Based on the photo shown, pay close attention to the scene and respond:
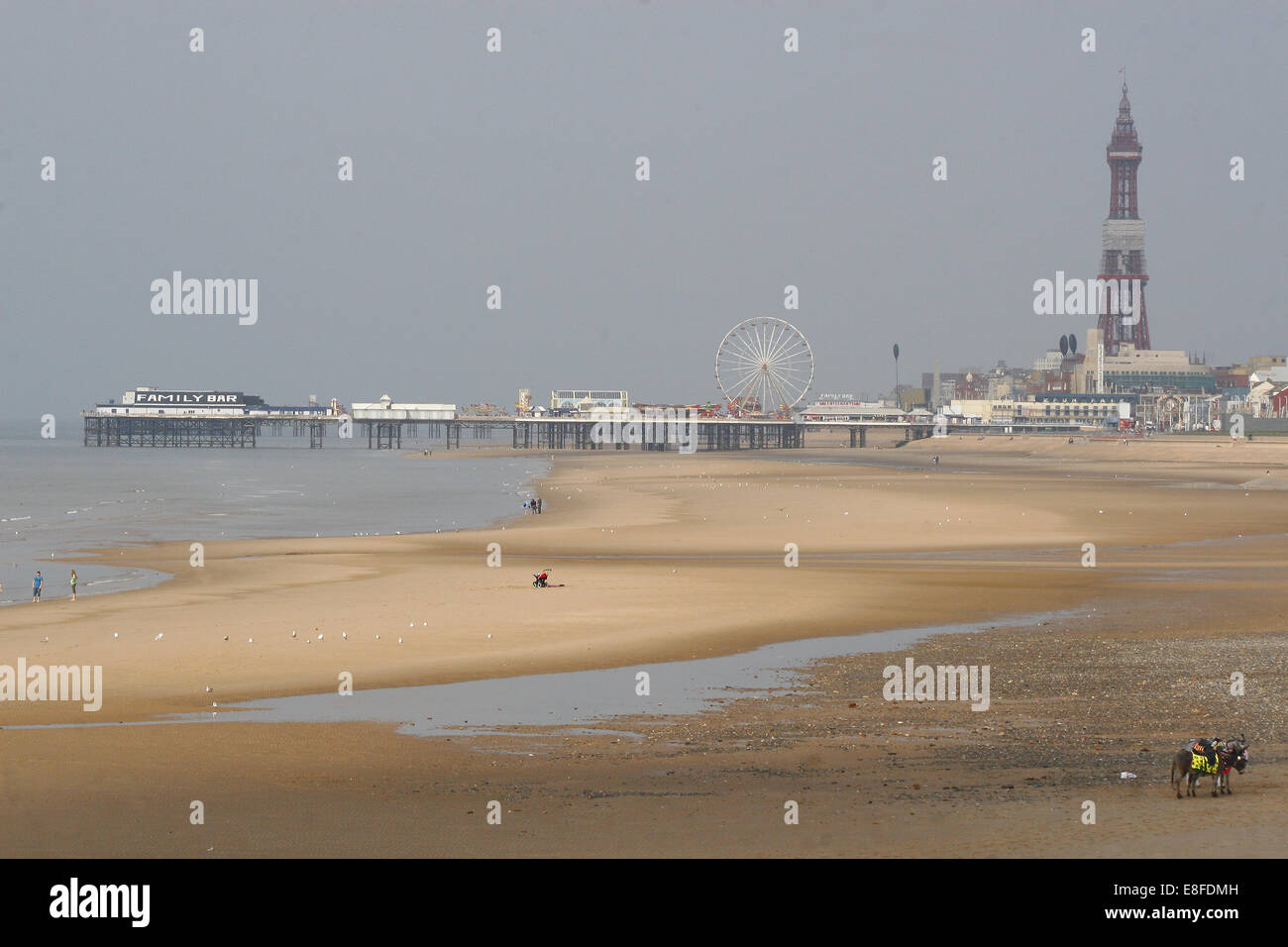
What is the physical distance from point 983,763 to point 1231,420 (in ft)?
508

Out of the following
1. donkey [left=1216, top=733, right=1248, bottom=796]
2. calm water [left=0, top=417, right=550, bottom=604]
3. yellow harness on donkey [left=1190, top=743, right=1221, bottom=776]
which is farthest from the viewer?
calm water [left=0, top=417, right=550, bottom=604]

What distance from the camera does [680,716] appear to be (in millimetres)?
16141

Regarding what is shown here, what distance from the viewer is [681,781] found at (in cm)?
1258

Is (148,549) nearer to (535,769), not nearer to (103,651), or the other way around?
(103,651)

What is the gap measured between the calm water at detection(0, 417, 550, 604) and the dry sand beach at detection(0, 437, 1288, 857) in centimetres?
295

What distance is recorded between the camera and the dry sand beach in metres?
10.8

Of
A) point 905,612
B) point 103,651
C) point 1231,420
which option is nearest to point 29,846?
point 103,651

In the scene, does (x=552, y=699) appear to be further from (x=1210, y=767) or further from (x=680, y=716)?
(x=1210, y=767)

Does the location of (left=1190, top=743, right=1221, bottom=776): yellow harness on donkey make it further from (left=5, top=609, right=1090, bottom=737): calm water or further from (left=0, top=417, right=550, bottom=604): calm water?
(left=0, top=417, right=550, bottom=604): calm water

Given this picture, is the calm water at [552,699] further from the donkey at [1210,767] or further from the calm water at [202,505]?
the calm water at [202,505]

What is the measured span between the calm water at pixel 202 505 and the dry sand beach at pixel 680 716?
116 inches

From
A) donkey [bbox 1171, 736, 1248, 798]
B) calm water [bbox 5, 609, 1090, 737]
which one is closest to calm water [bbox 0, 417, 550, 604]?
calm water [bbox 5, 609, 1090, 737]

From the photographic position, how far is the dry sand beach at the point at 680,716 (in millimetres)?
10812

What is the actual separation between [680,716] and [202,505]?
52.8m
